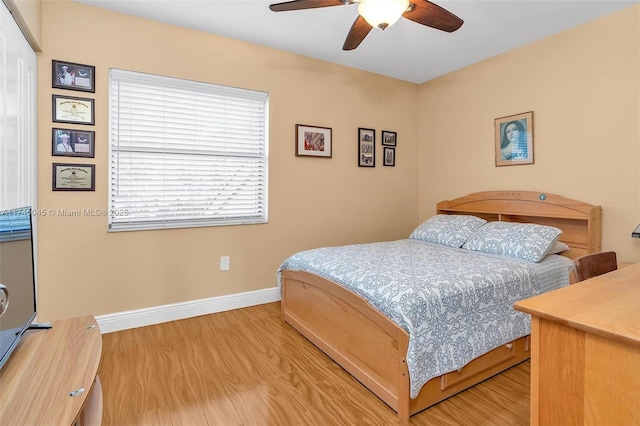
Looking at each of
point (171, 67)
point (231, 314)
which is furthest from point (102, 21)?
point (231, 314)

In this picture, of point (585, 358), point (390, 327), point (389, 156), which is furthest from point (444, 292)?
Result: point (389, 156)

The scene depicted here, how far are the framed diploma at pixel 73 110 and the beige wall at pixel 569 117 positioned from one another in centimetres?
350

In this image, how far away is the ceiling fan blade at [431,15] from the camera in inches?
70.1

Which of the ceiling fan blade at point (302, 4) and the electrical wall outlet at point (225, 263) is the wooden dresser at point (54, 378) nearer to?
the electrical wall outlet at point (225, 263)

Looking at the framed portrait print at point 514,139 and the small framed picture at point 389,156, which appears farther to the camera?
the small framed picture at point 389,156

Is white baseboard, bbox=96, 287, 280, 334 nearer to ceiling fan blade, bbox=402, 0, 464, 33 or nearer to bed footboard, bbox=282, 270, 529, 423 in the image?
bed footboard, bbox=282, 270, 529, 423

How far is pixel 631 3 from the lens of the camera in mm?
2406

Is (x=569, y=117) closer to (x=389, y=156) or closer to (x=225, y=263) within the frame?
(x=389, y=156)

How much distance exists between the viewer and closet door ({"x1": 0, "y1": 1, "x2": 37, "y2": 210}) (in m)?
1.65

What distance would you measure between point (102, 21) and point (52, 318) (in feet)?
7.40

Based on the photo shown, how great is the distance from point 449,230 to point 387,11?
6.71ft

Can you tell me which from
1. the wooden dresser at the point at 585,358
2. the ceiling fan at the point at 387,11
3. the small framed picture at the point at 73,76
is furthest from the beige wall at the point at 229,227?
the wooden dresser at the point at 585,358

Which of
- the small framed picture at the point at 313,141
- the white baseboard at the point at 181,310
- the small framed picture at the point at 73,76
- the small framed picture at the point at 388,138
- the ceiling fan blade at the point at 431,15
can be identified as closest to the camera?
the ceiling fan blade at the point at 431,15

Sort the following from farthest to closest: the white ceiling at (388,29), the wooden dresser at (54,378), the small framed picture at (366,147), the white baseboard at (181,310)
→ the small framed picture at (366,147), the white baseboard at (181,310), the white ceiling at (388,29), the wooden dresser at (54,378)
